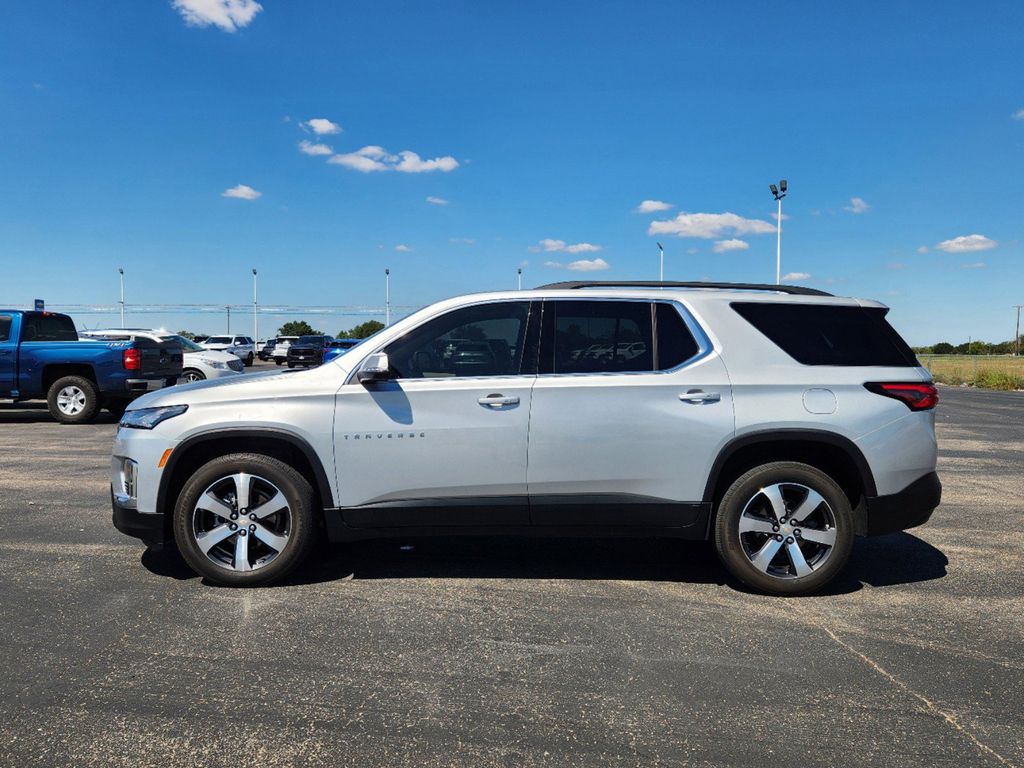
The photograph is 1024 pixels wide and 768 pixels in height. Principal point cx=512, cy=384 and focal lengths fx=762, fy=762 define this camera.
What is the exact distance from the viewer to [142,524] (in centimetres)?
438

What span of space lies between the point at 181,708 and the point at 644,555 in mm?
3134

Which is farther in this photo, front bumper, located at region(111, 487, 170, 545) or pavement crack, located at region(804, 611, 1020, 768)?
front bumper, located at region(111, 487, 170, 545)

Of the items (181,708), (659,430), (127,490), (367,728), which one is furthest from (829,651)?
(127,490)

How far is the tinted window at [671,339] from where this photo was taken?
14.4 ft

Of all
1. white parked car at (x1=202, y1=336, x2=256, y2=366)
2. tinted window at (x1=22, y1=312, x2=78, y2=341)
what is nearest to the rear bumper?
tinted window at (x1=22, y1=312, x2=78, y2=341)

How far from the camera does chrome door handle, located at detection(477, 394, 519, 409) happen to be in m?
4.25

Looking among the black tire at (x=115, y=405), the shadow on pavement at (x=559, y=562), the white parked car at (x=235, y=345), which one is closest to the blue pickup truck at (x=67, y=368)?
the black tire at (x=115, y=405)

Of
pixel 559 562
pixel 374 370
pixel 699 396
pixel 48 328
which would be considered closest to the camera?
pixel 374 370

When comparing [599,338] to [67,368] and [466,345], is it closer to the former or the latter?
[466,345]

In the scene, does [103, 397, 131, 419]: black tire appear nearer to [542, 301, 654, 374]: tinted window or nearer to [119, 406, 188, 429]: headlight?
[119, 406, 188, 429]: headlight

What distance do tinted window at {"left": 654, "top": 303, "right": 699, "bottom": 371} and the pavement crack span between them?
158 centimetres

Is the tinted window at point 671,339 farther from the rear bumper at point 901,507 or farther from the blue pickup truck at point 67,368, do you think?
the blue pickup truck at point 67,368

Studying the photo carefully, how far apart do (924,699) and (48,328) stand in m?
14.2

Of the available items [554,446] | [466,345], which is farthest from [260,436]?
[554,446]
